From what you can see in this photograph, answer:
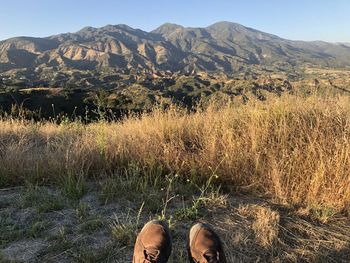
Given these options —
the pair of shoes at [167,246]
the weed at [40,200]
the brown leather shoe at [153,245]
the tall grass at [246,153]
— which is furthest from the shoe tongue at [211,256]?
the weed at [40,200]

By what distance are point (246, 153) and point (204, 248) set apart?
177 cm

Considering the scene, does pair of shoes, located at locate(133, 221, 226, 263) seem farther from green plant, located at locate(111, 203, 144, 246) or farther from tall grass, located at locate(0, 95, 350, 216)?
tall grass, located at locate(0, 95, 350, 216)

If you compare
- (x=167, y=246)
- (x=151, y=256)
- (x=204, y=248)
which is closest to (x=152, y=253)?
(x=151, y=256)

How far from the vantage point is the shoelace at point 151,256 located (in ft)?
8.30

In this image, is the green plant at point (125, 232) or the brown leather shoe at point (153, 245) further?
the green plant at point (125, 232)

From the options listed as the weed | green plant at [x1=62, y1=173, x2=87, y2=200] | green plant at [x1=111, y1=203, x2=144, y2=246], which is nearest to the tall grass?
green plant at [x1=62, y1=173, x2=87, y2=200]

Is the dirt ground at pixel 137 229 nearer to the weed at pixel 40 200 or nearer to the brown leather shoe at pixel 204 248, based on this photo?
the weed at pixel 40 200

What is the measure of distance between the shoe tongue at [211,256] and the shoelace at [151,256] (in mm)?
318

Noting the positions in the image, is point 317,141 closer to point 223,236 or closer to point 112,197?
point 223,236

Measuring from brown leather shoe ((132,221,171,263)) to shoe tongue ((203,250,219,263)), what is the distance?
26cm

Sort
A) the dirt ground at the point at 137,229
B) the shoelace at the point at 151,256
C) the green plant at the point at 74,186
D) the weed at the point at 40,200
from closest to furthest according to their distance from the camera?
the shoelace at the point at 151,256
the dirt ground at the point at 137,229
the weed at the point at 40,200
the green plant at the point at 74,186

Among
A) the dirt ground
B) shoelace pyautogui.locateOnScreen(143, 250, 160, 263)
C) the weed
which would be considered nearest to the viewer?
shoelace pyautogui.locateOnScreen(143, 250, 160, 263)

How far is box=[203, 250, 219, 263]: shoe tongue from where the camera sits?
255 centimetres

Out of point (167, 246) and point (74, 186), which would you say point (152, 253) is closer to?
point (167, 246)
